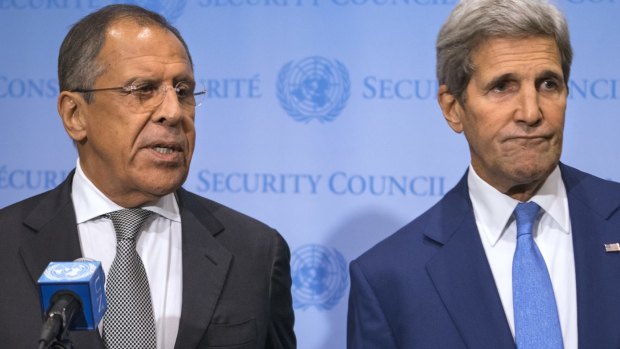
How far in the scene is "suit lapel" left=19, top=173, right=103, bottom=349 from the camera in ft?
7.95

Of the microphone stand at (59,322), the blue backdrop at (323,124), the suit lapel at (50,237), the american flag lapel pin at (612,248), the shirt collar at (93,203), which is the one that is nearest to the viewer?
the microphone stand at (59,322)

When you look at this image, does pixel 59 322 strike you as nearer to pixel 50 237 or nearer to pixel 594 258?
pixel 50 237

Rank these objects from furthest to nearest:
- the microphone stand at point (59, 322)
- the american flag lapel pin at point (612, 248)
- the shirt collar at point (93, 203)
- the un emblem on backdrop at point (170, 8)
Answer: the un emblem on backdrop at point (170, 8) < the shirt collar at point (93, 203) < the american flag lapel pin at point (612, 248) < the microphone stand at point (59, 322)

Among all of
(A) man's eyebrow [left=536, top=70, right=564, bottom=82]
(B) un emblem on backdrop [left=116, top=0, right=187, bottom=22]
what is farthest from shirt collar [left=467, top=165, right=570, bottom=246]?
(B) un emblem on backdrop [left=116, top=0, right=187, bottom=22]

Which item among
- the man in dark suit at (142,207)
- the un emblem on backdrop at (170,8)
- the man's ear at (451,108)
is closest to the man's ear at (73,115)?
the man in dark suit at (142,207)

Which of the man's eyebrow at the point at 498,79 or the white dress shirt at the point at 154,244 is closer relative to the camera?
the man's eyebrow at the point at 498,79

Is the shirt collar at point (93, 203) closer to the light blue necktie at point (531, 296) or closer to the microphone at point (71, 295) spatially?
the microphone at point (71, 295)

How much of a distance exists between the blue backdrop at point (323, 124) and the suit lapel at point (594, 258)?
748 millimetres

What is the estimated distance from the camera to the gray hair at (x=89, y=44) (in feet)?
8.39

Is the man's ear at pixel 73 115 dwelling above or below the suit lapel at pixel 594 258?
above

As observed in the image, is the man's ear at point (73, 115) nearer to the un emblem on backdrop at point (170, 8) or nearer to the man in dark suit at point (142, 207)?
the man in dark suit at point (142, 207)

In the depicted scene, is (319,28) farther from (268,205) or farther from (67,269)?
(67,269)

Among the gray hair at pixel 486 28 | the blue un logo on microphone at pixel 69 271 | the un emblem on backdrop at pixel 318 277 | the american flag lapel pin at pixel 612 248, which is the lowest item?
the un emblem on backdrop at pixel 318 277

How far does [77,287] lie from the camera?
172 cm
